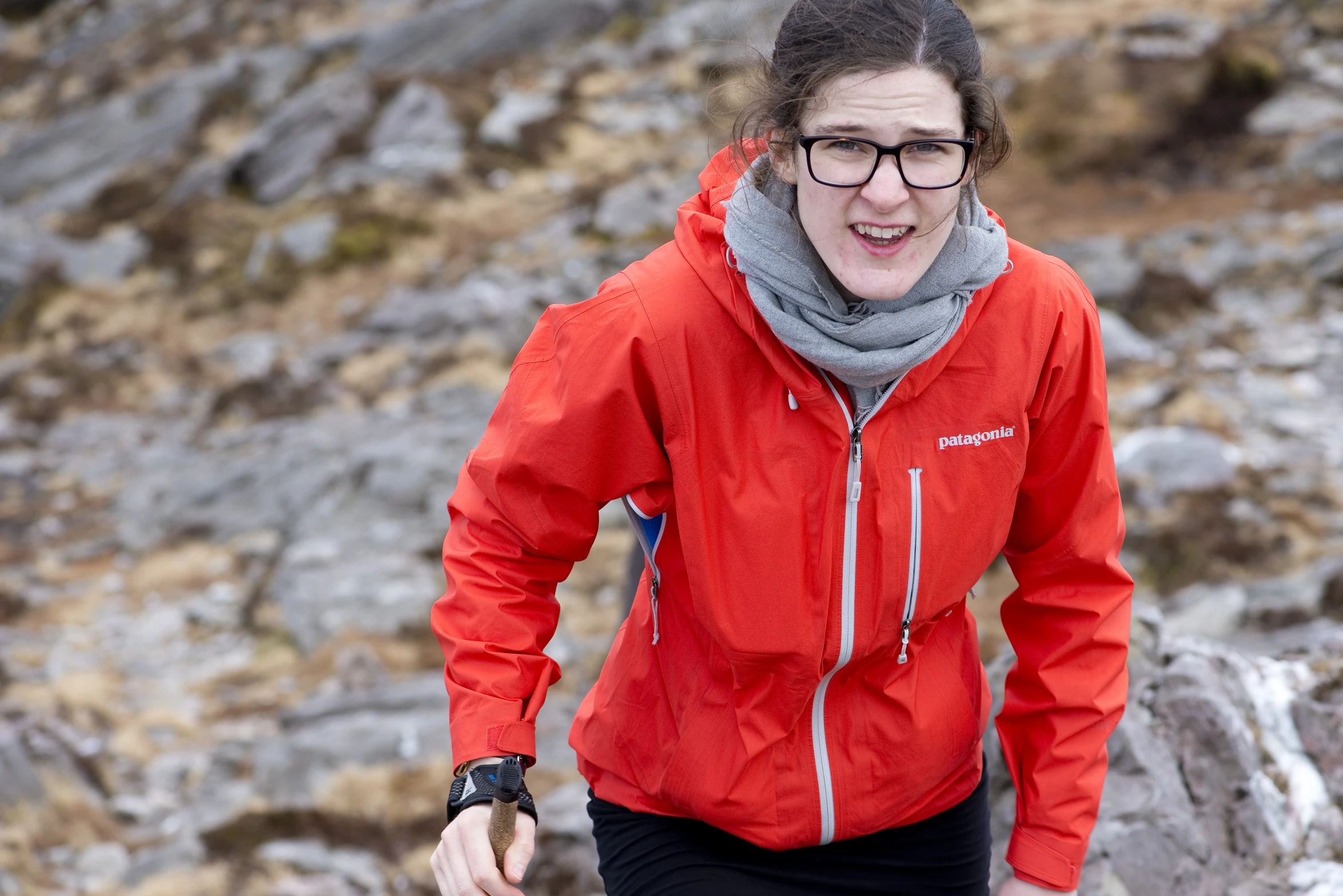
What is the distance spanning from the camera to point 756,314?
6.61 ft

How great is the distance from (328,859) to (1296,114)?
1537 cm

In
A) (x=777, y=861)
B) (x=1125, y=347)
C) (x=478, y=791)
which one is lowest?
(x=1125, y=347)

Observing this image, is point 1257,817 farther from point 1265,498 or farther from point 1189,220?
point 1189,220

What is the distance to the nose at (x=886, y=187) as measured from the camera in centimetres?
193

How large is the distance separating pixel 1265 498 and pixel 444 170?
48.9 feet

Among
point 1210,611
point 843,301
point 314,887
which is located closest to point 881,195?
point 843,301

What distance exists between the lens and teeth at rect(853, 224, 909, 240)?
78.4 inches

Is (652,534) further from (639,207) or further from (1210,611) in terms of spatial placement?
(639,207)

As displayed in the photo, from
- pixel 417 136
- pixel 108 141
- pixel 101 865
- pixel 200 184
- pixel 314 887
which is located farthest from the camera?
pixel 108 141

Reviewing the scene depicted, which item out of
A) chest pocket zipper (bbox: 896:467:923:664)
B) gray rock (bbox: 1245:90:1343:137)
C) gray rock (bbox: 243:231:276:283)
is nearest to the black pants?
chest pocket zipper (bbox: 896:467:923:664)

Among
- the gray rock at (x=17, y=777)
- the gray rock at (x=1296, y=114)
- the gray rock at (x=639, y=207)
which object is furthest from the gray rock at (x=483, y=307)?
the gray rock at (x=1296, y=114)

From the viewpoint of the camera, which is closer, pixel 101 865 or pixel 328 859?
pixel 328 859

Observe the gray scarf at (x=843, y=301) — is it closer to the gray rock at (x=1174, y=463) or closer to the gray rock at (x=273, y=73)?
the gray rock at (x=1174, y=463)

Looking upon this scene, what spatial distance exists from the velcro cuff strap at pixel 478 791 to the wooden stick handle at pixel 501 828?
2cm
